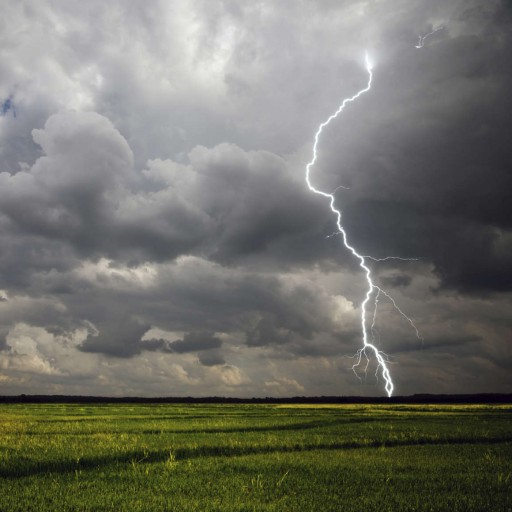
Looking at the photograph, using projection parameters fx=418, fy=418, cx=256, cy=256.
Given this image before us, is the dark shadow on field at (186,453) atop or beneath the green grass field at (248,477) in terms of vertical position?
beneath

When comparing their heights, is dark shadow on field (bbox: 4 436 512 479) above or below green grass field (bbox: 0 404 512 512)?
below

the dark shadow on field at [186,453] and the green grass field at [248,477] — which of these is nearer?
the green grass field at [248,477]

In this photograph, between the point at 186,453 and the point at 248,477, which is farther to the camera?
the point at 186,453

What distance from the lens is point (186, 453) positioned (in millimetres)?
14625

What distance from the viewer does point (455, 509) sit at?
7766mm

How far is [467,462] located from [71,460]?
39.3 feet

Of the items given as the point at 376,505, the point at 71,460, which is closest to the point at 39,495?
the point at 71,460

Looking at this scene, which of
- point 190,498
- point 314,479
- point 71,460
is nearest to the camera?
point 190,498

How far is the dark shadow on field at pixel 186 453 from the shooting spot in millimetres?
11539

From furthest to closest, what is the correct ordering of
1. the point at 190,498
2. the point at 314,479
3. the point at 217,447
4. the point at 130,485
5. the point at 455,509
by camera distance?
1. the point at 217,447
2. the point at 314,479
3. the point at 130,485
4. the point at 190,498
5. the point at 455,509

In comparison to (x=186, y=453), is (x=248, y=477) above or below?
above

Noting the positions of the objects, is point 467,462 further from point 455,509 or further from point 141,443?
point 141,443

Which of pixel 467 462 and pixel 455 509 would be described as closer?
pixel 455 509

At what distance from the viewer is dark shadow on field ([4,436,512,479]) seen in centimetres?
1154
